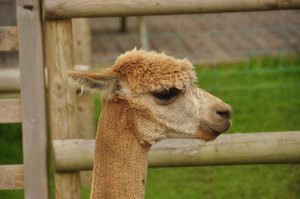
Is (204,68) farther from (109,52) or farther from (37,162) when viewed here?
(37,162)

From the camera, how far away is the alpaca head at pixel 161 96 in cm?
427

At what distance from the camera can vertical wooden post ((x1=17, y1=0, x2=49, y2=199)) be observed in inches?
193

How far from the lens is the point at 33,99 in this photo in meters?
4.94

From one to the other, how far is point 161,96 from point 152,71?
15 centimetres

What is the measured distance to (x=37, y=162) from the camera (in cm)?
499

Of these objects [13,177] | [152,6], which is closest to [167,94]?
[152,6]

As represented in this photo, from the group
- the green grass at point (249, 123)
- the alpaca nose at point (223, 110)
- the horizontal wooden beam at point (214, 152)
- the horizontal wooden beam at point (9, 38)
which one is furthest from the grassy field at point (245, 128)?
the alpaca nose at point (223, 110)

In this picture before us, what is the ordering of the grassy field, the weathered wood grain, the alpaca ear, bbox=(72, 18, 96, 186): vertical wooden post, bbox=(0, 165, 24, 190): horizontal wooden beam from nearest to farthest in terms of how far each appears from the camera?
the alpaca ear < bbox=(0, 165, 24, 190): horizontal wooden beam < the weathered wood grain < the grassy field < bbox=(72, 18, 96, 186): vertical wooden post

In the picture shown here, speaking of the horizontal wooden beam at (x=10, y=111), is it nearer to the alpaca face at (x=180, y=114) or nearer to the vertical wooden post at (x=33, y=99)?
the vertical wooden post at (x=33, y=99)

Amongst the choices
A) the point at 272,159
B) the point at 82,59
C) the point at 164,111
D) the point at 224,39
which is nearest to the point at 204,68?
the point at 224,39

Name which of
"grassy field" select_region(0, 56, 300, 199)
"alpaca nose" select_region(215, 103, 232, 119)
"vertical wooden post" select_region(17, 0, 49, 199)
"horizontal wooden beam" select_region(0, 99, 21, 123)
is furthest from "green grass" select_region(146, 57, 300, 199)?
"alpaca nose" select_region(215, 103, 232, 119)

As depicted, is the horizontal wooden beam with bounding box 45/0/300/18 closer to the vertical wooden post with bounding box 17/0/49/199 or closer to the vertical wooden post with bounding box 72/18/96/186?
the vertical wooden post with bounding box 17/0/49/199

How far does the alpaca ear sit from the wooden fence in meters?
0.76

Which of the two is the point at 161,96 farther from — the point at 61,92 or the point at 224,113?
the point at 61,92
